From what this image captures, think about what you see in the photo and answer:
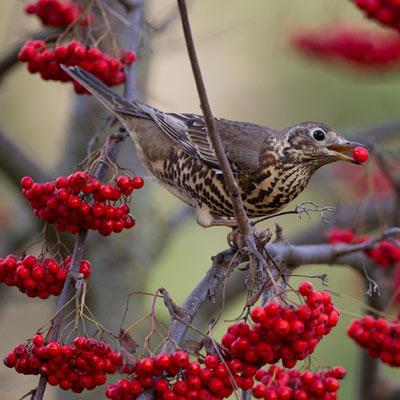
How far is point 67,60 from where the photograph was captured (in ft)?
9.25

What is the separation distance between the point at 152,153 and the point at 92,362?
1.62 m

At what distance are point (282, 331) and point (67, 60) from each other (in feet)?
4.33

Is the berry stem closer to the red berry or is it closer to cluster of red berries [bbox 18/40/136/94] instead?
cluster of red berries [bbox 18/40/136/94]

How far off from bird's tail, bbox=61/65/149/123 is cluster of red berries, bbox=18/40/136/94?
0.03 meters

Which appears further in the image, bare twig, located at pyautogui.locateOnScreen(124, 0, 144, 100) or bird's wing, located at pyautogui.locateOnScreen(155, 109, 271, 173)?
bird's wing, located at pyautogui.locateOnScreen(155, 109, 271, 173)

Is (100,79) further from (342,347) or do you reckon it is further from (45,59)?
(342,347)

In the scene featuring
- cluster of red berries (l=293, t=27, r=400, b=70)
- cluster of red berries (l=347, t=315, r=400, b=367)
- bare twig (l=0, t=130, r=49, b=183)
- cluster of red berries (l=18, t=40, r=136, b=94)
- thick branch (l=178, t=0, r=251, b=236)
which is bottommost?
cluster of red berries (l=347, t=315, r=400, b=367)

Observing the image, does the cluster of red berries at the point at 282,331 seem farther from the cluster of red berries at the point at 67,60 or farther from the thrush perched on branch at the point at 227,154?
the cluster of red berries at the point at 67,60

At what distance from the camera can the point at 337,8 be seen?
389 cm

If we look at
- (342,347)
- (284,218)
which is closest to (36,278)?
(342,347)

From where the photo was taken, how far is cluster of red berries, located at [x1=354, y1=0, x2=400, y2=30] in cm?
298

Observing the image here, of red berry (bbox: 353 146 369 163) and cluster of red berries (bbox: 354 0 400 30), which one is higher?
cluster of red berries (bbox: 354 0 400 30)

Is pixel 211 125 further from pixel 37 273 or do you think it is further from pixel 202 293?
pixel 37 273

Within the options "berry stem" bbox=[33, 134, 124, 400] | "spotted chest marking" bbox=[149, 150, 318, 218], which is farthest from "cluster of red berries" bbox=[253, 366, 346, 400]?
"spotted chest marking" bbox=[149, 150, 318, 218]
